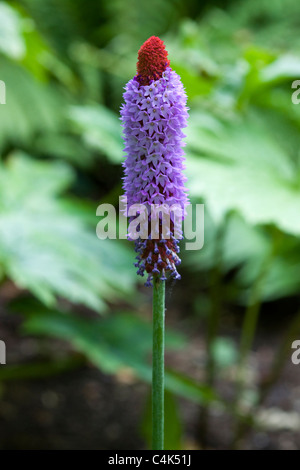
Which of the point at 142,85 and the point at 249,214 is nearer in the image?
the point at 142,85

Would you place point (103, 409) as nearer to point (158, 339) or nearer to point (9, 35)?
point (9, 35)

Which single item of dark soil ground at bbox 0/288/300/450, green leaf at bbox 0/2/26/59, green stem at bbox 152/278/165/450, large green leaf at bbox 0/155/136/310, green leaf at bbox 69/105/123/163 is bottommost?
green stem at bbox 152/278/165/450

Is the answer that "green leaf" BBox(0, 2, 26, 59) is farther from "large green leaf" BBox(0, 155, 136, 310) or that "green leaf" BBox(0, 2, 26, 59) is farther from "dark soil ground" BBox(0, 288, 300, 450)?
"dark soil ground" BBox(0, 288, 300, 450)

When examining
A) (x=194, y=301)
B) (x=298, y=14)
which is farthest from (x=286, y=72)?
(x=298, y=14)

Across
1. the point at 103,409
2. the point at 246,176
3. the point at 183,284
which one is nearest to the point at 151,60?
the point at 246,176

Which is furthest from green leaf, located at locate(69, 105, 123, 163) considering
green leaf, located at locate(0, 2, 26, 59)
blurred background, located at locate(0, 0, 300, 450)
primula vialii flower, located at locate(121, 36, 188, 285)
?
primula vialii flower, located at locate(121, 36, 188, 285)

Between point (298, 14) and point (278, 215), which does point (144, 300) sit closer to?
point (278, 215)

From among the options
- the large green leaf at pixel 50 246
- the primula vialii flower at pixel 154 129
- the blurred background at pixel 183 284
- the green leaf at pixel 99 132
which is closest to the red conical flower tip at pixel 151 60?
the primula vialii flower at pixel 154 129
